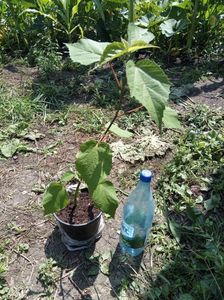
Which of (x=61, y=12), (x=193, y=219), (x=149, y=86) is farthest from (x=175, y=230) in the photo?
(x=61, y=12)

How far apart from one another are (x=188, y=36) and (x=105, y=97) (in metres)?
1.15

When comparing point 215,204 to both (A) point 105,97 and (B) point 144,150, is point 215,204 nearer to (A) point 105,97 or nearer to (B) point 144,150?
(B) point 144,150

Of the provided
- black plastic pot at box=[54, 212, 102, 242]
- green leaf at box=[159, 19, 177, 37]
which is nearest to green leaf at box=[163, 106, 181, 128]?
black plastic pot at box=[54, 212, 102, 242]

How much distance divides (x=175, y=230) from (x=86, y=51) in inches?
48.9

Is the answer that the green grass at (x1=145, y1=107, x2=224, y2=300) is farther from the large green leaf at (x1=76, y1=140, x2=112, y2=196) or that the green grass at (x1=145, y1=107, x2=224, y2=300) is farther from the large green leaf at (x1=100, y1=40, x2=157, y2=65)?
the large green leaf at (x1=100, y1=40, x2=157, y2=65)

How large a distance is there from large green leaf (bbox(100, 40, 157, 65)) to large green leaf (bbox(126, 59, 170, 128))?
5 cm

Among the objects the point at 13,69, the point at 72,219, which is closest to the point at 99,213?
the point at 72,219

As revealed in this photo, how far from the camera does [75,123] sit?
2971 mm

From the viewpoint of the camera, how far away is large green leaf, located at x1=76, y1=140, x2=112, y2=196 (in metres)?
1.53

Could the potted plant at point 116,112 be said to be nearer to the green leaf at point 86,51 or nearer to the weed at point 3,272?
the green leaf at point 86,51

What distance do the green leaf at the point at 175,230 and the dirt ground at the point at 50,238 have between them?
0.18 m

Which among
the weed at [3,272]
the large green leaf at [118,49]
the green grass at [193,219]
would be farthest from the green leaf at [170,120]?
the weed at [3,272]

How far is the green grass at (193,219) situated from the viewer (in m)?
1.96

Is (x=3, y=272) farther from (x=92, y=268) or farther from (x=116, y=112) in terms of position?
(x=116, y=112)
